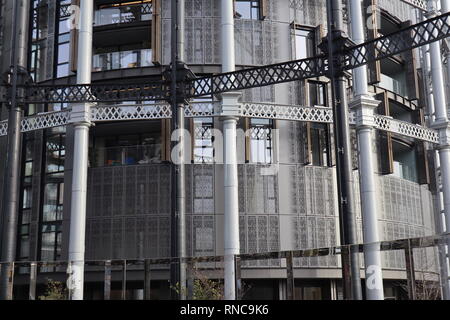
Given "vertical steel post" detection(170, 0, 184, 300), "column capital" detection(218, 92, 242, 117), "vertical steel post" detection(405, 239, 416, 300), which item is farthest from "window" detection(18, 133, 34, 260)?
"vertical steel post" detection(405, 239, 416, 300)

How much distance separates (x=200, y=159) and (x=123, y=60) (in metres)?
6.96

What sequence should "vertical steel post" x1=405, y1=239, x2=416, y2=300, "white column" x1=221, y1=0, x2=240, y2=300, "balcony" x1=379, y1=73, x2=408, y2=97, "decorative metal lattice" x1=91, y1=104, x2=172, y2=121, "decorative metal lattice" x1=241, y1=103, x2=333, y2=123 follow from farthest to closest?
"balcony" x1=379, y1=73, x2=408, y2=97 → "decorative metal lattice" x1=241, y1=103, x2=333, y2=123 → "decorative metal lattice" x1=91, y1=104, x2=172, y2=121 → "white column" x1=221, y1=0, x2=240, y2=300 → "vertical steel post" x1=405, y1=239, x2=416, y2=300

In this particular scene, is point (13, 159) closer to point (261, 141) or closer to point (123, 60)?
point (123, 60)

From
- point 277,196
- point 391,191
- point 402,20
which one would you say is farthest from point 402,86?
point 277,196

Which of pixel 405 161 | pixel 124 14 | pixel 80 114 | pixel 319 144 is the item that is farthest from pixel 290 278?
pixel 405 161

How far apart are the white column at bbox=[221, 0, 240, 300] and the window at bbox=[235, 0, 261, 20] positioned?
2597mm

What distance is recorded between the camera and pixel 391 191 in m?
31.8

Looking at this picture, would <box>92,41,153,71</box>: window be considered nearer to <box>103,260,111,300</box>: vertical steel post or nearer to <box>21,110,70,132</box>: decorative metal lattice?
<box>21,110,70,132</box>: decorative metal lattice

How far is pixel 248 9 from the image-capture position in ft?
102

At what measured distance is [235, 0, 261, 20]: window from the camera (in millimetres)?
31000

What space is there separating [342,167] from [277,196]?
1271 cm

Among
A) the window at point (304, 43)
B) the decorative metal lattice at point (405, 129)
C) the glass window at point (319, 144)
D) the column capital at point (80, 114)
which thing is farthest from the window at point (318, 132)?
the column capital at point (80, 114)
